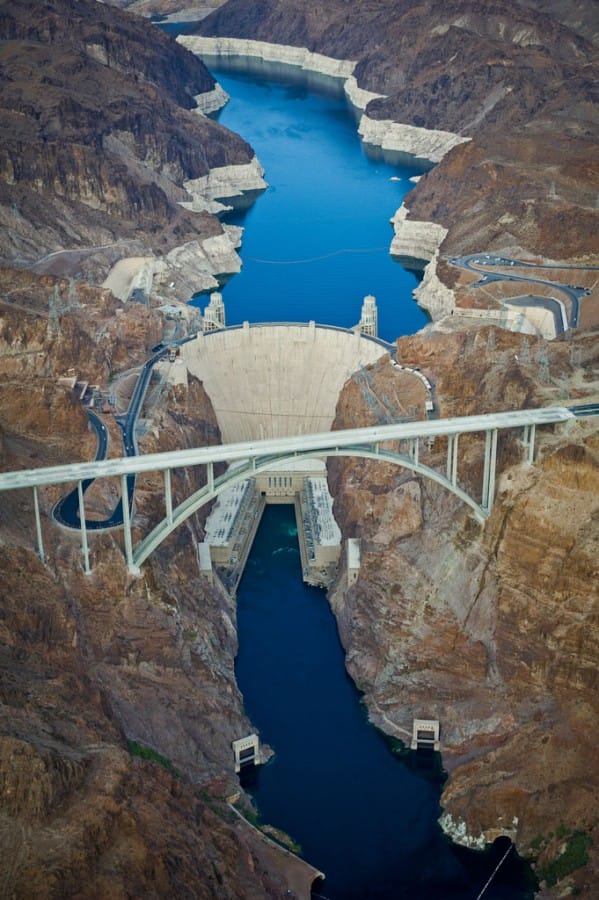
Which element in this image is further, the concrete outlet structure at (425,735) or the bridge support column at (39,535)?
the concrete outlet structure at (425,735)

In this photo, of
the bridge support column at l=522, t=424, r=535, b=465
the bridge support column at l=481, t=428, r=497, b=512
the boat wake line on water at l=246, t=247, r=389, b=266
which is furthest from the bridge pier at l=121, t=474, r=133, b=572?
the boat wake line on water at l=246, t=247, r=389, b=266

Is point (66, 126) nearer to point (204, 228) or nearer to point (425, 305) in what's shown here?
point (204, 228)

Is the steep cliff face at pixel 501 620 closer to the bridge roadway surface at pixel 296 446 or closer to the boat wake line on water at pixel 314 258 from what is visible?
the bridge roadway surface at pixel 296 446

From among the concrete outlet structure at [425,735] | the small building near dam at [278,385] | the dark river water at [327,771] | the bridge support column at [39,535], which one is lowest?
the dark river water at [327,771]

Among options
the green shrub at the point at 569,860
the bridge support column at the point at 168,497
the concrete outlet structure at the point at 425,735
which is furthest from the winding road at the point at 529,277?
the green shrub at the point at 569,860

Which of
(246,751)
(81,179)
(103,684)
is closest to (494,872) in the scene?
(246,751)

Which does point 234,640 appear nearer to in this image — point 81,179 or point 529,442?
point 529,442

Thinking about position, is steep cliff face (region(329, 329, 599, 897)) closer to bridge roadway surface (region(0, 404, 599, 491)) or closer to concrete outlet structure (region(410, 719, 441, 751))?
concrete outlet structure (region(410, 719, 441, 751))
